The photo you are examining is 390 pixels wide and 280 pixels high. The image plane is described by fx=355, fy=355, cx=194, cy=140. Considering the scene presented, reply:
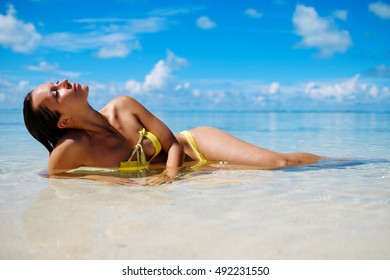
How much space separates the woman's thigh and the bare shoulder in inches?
64.0

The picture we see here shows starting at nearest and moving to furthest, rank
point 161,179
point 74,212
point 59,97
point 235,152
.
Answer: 1. point 74,212
2. point 161,179
3. point 59,97
4. point 235,152

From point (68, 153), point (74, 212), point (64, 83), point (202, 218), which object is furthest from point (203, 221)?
point (64, 83)

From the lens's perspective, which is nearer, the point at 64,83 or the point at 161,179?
the point at 161,179

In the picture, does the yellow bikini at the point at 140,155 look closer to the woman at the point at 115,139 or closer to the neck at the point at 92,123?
the woman at the point at 115,139

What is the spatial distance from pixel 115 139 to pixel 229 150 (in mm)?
1532

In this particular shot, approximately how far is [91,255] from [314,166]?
3.57m

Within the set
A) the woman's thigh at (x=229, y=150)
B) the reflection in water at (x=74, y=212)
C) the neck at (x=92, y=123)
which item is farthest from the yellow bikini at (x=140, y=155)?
the reflection in water at (x=74, y=212)

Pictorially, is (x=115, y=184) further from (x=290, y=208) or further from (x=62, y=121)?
(x=290, y=208)

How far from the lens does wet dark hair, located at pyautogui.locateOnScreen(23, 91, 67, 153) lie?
3.99m

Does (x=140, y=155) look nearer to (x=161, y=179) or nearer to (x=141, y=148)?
(x=141, y=148)

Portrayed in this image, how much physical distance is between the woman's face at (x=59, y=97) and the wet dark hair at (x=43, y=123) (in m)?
0.07

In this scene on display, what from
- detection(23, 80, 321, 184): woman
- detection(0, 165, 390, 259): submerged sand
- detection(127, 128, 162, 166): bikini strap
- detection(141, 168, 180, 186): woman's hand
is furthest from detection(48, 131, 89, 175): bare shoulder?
detection(141, 168, 180, 186): woman's hand

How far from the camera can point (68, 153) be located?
4.00 meters
